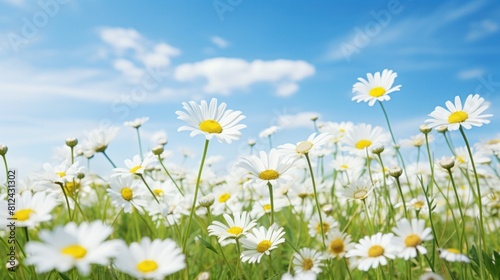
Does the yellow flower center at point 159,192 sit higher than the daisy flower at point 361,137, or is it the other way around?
the daisy flower at point 361,137

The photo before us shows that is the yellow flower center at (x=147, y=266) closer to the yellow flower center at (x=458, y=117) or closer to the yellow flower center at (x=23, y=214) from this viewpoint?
the yellow flower center at (x=23, y=214)

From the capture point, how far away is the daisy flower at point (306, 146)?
174 cm

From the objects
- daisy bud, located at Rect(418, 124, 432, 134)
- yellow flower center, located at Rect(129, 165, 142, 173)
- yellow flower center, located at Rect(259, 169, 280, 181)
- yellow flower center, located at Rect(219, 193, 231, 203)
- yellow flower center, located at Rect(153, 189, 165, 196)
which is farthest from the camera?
yellow flower center, located at Rect(219, 193, 231, 203)

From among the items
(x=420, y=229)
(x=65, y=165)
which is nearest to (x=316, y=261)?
(x=420, y=229)

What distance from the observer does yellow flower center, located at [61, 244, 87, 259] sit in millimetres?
846

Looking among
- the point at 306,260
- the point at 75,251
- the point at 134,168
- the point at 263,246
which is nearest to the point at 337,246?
the point at 306,260

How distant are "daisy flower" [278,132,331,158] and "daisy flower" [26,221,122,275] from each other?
3.17ft

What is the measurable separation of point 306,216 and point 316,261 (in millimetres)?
1496

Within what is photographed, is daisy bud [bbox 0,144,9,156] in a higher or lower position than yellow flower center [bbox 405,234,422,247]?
higher

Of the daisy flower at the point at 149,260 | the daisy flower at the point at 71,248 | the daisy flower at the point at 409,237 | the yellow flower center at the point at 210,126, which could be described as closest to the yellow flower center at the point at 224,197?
the yellow flower center at the point at 210,126

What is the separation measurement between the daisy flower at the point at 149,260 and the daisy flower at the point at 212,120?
616 mm

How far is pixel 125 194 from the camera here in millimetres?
1939

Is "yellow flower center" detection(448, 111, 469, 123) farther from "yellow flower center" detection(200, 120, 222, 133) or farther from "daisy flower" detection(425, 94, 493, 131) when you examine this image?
"yellow flower center" detection(200, 120, 222, 133)

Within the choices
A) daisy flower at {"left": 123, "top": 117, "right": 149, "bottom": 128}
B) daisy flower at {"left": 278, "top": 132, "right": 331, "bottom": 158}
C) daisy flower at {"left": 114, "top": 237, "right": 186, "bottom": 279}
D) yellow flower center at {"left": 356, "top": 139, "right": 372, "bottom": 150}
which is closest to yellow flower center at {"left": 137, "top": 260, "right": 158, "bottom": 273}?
daisy flower at {"left": 114, "top": 237, "right": 186, "bottom": 279}
